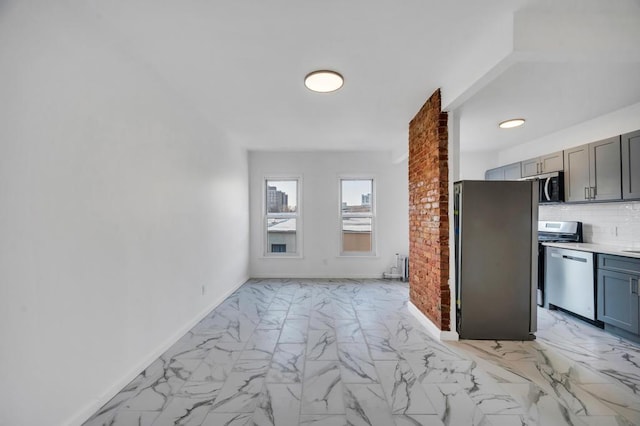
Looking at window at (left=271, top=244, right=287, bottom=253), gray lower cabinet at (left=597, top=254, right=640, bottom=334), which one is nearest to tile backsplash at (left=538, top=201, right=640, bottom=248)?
gray lower cabinet at (left=597, top=254, right=640, bottom=334)

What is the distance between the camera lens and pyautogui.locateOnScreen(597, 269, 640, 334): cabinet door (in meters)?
2.80

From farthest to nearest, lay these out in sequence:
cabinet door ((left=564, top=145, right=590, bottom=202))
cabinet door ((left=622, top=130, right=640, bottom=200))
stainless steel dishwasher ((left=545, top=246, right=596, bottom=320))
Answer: cabinet door ((left=564, top=145, right=590, bottom=202)) → stainless steel dishwasher ((left=545, top=246, right=596, bottom=320)) → cabinet door ((left=622, top=130, right=640, bottom=200))

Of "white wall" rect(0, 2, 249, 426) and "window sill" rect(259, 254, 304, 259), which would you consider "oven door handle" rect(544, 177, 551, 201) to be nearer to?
"window sill" rect(259, 254, 304, 259)

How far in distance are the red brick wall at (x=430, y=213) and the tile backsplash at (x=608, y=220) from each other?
2.57 meters

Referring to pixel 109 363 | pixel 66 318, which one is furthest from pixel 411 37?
pixel 109 363

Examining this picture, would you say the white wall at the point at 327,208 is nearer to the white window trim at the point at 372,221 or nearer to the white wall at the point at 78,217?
the white window trim at the point at 372,221

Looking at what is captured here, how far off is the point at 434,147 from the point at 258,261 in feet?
13.6

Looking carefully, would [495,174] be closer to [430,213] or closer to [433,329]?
[430,213]

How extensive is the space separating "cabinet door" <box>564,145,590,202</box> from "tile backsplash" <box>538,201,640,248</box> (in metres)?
0.32

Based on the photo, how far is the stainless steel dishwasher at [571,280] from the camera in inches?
127

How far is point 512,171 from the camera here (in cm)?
498

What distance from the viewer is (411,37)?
2.04m

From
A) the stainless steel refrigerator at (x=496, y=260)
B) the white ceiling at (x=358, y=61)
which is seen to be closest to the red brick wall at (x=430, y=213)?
the stainless steel refrigerator at (x=496, y=260)

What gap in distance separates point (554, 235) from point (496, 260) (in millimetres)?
2198
